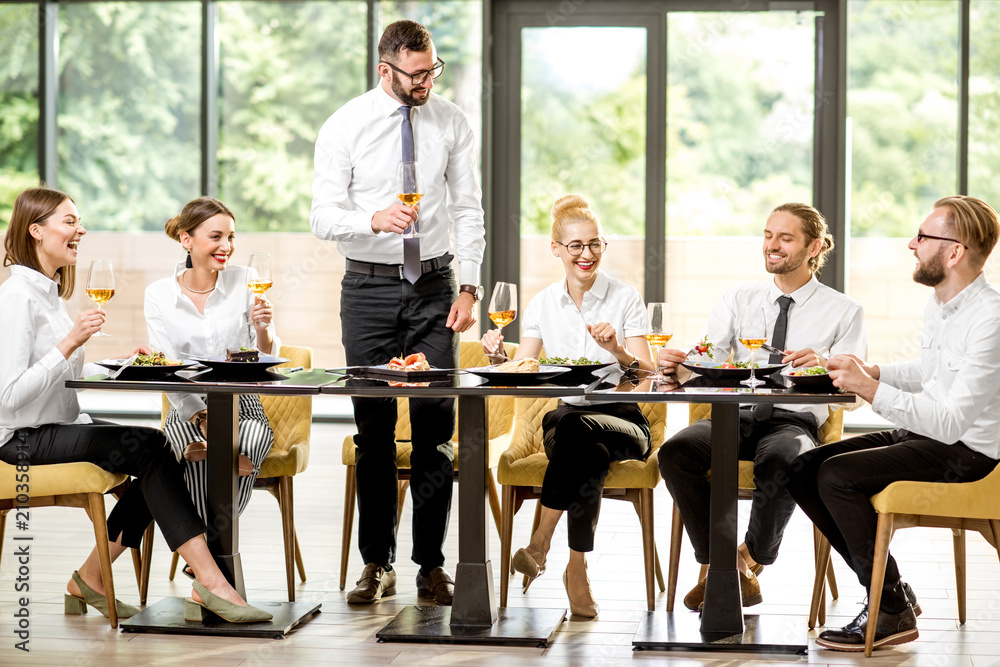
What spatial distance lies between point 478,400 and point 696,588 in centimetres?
100

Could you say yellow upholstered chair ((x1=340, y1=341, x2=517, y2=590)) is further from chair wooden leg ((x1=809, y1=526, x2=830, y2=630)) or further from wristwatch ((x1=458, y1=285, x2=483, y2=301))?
chair wooden leg ((x1=809, y1=526, x2=830, y2=630))

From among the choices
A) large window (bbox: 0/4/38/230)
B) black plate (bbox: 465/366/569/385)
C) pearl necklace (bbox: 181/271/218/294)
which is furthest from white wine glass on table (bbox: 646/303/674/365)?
large window (bbox: 0/4/38/230)

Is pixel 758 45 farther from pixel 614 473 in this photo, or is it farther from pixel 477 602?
pixel 477 602

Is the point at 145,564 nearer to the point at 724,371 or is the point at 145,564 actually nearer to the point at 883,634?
the point at 724,371

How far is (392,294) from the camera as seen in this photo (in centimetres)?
350

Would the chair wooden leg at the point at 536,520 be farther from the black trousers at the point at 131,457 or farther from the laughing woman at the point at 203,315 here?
the black trousers at the point at 131,457

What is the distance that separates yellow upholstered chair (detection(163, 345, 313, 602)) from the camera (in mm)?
3443

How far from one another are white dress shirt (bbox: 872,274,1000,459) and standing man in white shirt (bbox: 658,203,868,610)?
0.28m

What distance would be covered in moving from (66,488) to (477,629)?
122 cm

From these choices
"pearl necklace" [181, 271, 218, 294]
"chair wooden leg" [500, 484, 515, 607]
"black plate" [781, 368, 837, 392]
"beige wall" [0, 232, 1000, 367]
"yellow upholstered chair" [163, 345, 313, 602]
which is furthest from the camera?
"beige wall" [0, 232, 1000, 367]

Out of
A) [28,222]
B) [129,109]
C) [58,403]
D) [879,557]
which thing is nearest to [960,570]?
[879,557]

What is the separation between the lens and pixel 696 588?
3420mm

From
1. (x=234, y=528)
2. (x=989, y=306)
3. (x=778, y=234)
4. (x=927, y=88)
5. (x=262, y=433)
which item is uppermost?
(x=927, y=88)

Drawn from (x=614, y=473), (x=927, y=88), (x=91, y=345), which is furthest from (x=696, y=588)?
(x=91, y=345)
